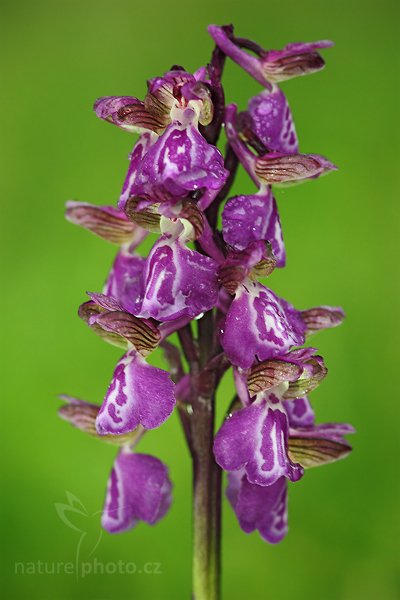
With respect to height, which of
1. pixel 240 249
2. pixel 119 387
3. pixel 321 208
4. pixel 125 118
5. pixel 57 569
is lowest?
pixel 57 569

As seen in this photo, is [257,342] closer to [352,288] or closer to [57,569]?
[57,569]

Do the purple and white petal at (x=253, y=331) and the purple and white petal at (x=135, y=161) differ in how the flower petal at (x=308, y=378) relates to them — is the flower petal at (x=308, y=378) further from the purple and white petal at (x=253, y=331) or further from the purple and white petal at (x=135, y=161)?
the purple and white petal at (x=135, y=161)

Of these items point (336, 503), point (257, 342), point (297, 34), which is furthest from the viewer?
point (297, 34)

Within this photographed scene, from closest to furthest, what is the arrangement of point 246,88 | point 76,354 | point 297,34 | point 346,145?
point 76,354, point 346,145, point 246,88, point 297,34

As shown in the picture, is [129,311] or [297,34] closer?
[129,311]

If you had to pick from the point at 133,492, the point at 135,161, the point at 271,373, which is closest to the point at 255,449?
the point at 271,373

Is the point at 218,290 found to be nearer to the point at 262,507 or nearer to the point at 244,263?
the point at 244,263

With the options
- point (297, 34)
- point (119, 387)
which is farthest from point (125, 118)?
point (297, 34)

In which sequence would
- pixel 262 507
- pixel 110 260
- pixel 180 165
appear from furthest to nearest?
pixel 110 260
pixel 262 507
pixel 180 165
